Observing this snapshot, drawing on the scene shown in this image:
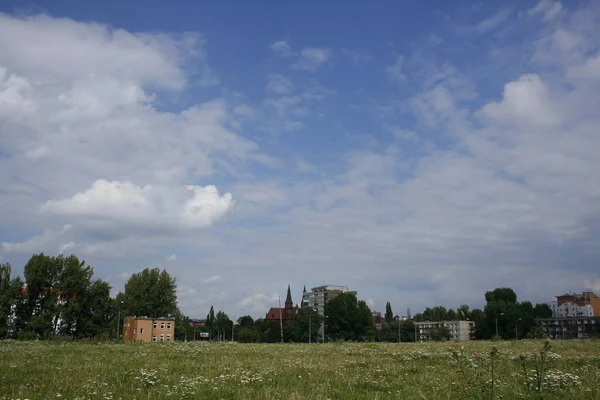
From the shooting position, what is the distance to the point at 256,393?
34.7 feet

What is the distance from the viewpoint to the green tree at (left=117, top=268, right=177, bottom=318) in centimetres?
9975

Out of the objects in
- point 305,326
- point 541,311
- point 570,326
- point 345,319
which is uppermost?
point 345,319

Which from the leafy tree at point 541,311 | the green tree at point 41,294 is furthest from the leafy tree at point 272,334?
the leafy tree at point 541,311

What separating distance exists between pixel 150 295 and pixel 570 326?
16039cm

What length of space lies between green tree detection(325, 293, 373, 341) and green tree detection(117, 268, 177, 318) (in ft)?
139

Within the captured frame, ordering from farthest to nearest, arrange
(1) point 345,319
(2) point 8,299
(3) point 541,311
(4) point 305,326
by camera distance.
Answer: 1. (3) point 541,311
2. (4) point 305,326
3. (1) point 345,319
4. (2) point 8,299

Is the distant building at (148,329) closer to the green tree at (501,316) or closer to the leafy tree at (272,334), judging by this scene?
the leafy tree at (272,334)

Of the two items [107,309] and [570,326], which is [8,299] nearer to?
[107,309]

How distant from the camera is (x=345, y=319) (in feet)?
389

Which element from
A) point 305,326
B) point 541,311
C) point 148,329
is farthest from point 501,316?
point 148,329

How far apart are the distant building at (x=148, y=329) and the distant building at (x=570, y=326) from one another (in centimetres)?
14010

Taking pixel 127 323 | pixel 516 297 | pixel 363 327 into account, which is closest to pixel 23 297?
pixel 127 323

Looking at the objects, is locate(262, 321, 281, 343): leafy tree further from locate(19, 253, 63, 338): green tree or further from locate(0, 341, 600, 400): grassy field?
locate(0, 341, 600, 400): grassy field

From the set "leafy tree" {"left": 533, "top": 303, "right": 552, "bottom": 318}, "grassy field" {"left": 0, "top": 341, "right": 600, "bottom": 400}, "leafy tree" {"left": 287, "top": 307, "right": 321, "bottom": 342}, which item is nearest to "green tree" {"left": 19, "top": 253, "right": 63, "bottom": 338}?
"leafy tree" {"left": 287, "top": 307, "right": 321, "bottom": 342}
